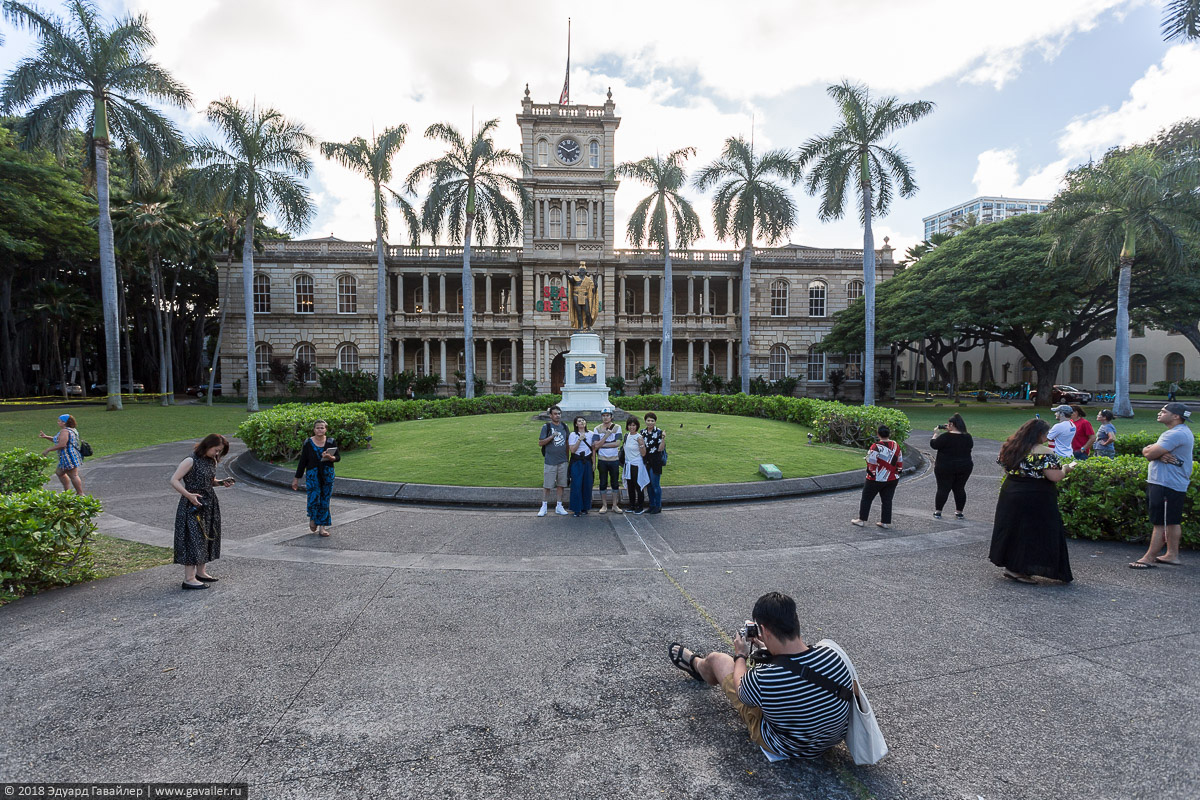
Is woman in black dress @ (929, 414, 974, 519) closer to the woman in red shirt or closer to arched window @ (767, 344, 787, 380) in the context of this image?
the woman in red shirt

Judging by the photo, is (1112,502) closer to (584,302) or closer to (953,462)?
(953,462)

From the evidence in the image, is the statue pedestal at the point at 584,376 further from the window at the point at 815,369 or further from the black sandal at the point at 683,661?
the window at the point at 815,369

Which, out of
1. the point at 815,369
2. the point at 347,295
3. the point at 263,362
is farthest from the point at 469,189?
the point at 815,369

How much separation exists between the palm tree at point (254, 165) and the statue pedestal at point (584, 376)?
661 inches

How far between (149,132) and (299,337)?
56.6 feet

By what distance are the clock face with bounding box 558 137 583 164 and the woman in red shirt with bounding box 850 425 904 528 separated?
1472 inches

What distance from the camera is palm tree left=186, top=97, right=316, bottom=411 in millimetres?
24641

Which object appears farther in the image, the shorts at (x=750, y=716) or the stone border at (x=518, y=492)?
the stone border at (x=518, y=492)

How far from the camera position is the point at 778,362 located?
1644 inches

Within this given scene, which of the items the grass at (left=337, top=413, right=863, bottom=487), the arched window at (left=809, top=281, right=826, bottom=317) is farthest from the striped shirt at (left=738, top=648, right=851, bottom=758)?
the arched window at (left=809, top=281, right=826, bottom=317)

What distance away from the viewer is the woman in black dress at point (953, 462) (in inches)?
325

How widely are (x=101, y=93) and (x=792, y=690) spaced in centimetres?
3368

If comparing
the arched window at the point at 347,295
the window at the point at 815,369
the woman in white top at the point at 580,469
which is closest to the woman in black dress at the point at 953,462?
the woman in white top at the point at 580,469

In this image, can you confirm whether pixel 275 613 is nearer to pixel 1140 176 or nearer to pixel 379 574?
pixel 379 574
